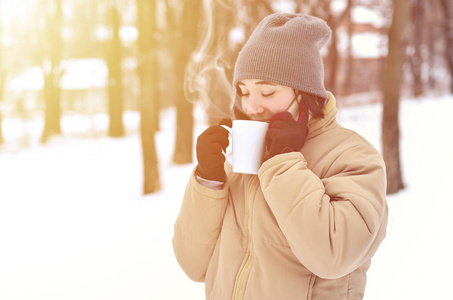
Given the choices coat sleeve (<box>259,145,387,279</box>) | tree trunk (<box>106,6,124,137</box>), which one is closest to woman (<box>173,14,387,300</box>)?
coat sleeve (<box>259,145,387,279</box>)

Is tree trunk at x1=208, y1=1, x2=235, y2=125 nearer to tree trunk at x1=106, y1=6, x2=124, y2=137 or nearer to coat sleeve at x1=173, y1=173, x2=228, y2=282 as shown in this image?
coat sleeve at x1=173, y1=173, x2=228, y2=282

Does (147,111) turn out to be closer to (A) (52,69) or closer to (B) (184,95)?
(B) (184,95)

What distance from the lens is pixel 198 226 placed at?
Result: 1854 millimetres

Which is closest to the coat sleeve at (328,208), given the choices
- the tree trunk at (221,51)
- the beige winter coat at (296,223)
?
the beige winter coat at (296,223)

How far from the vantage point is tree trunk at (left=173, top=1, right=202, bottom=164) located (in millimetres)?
10094

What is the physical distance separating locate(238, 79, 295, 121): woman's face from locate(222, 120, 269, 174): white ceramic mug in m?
0.15

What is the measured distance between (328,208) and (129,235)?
447 cm

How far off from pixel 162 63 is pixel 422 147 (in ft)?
105

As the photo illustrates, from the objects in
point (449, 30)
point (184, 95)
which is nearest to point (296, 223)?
point (184, 95)

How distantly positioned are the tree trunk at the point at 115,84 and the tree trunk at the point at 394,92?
12.4 m

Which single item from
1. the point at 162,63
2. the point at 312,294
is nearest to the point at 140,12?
the point at 312,294

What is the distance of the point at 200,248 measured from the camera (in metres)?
1.90

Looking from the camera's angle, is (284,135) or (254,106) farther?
(254,106)

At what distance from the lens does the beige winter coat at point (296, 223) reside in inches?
58.8
